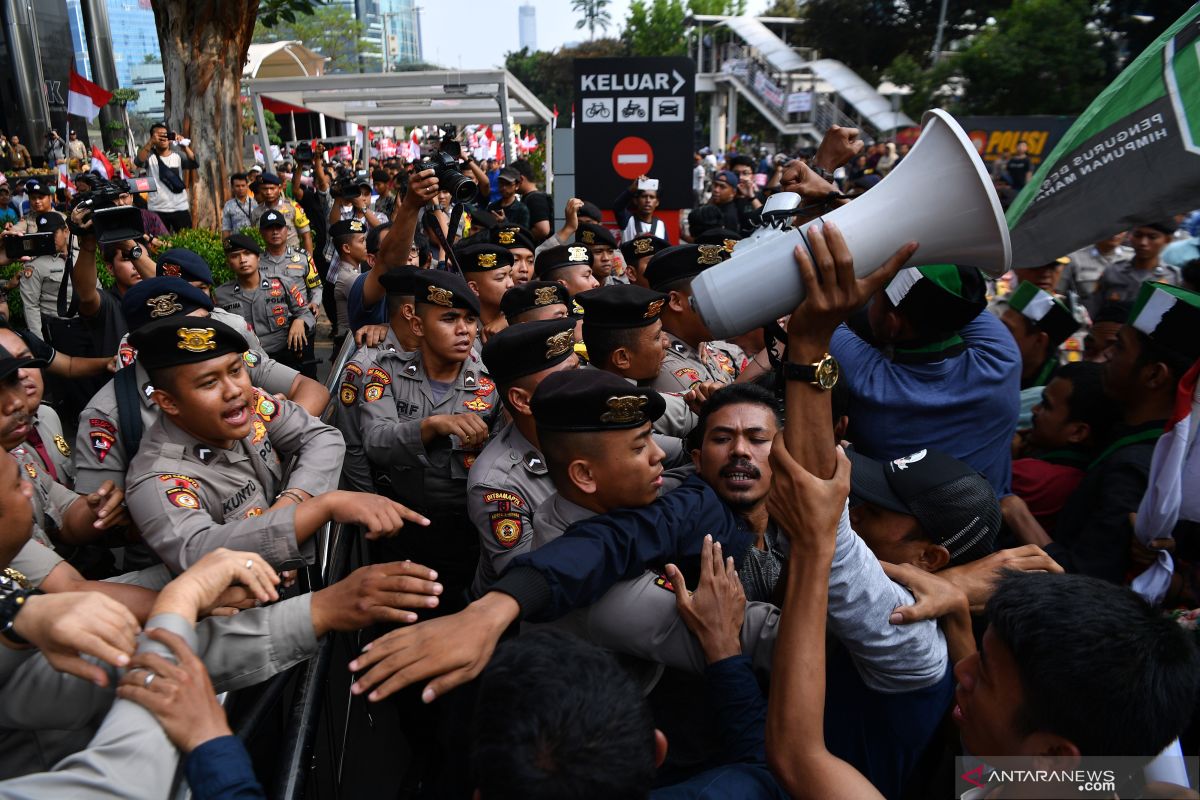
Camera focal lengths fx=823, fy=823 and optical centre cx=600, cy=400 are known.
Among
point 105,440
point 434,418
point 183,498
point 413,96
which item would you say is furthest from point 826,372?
point 413,96

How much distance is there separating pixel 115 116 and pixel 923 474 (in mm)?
36707

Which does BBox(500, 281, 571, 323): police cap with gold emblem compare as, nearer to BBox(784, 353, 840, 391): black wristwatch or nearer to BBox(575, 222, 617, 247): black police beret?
BBox(575, 222, 617, 247): black police beret

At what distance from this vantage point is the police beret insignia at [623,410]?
2133 mm

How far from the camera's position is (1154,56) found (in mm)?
2369

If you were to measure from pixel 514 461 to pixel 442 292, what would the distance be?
3.84ft

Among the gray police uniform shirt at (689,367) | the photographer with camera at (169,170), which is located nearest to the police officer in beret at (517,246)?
the gray police uniform shirt at (689,367)

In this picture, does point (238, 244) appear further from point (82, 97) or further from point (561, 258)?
point (82, 97)

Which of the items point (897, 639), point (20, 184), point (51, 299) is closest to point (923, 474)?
point (897, 639)

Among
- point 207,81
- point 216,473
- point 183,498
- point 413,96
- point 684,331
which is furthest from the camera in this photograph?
point 413,96

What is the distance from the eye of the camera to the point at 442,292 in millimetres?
3580

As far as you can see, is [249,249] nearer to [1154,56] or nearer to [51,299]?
[51,299]

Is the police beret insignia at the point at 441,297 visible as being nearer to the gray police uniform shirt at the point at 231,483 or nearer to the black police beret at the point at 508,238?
the gray police uniform shirt at the point at 231,483

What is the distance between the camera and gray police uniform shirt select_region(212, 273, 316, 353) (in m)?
6.14

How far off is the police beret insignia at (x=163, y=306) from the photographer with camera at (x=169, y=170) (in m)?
8.75
